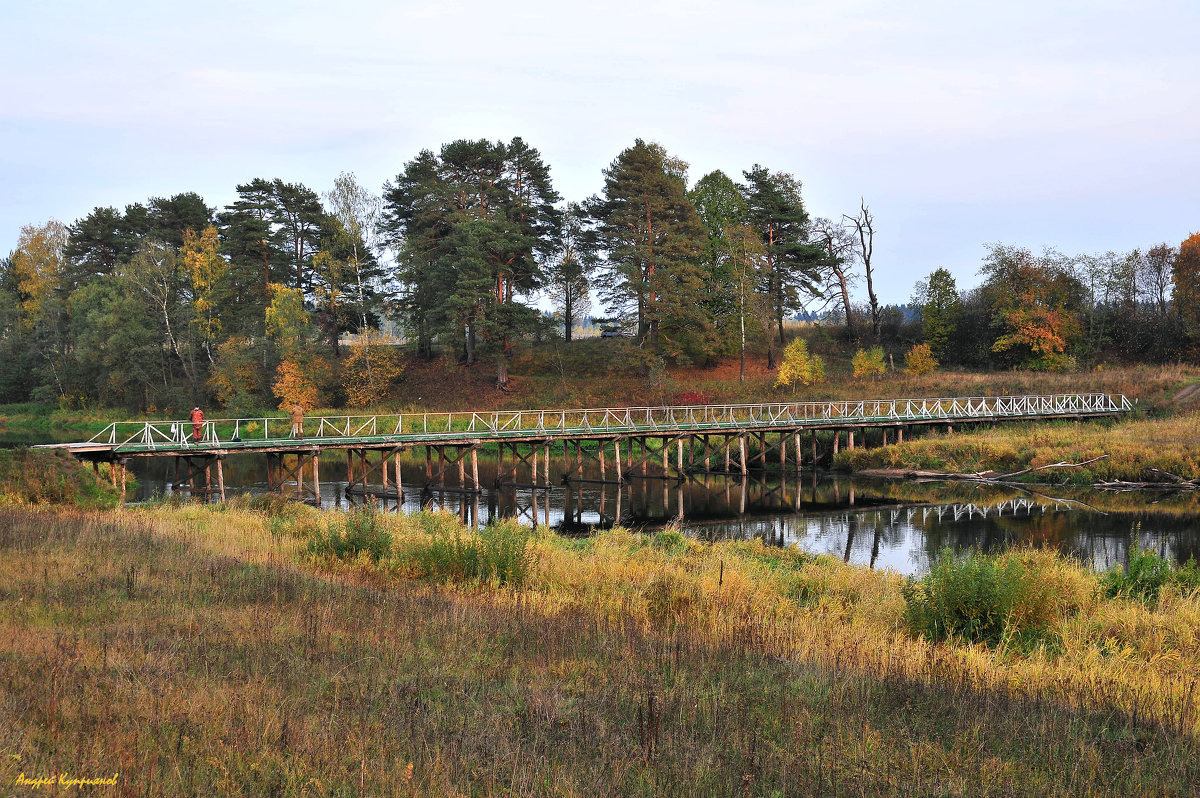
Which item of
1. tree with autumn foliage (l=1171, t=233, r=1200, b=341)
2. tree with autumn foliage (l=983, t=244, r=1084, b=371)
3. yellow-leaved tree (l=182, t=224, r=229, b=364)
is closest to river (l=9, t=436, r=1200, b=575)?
yellow-leaved tree (l=182, t=224, r=229, b=364)

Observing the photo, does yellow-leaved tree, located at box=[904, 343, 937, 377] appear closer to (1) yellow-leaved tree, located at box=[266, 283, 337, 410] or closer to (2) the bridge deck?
(2) the bridge deck

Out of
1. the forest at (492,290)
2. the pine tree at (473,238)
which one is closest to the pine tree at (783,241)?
the forest at (492,290)

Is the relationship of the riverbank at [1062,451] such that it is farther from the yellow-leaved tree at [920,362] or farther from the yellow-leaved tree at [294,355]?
the yellow-leaved tree at [294,355]

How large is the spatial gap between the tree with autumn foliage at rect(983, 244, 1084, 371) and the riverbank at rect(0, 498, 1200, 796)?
154 feet

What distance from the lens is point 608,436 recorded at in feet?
108

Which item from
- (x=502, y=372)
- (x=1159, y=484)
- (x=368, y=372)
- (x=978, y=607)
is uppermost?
(x=368, y=372)

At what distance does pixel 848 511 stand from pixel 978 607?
18.7 m

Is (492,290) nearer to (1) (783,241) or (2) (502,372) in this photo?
(2) (502,372)

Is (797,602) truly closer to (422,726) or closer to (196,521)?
(422,726)

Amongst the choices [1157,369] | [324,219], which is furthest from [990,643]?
[324,219]

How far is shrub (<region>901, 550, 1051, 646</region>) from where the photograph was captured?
936cm

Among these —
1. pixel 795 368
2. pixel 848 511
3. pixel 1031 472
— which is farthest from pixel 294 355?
pixel 1031 472

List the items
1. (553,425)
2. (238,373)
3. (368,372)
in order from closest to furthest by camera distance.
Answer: (553,425) → (368,372) → (238,373)

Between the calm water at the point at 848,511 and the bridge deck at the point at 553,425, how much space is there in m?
1.93
